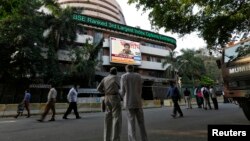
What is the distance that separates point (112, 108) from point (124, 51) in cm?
4320

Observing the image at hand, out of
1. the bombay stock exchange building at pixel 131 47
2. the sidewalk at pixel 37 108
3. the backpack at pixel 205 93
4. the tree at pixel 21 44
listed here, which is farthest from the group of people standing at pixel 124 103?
the bombay stock exchange building at pixel 131 47

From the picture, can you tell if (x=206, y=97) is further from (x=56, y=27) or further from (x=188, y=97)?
(x=56, y=27)

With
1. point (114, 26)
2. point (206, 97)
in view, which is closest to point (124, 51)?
point (114, 26)

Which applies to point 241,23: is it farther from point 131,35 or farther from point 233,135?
point 131,35

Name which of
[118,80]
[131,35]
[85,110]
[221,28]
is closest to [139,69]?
[131,35]

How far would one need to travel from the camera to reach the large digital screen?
4794 cm

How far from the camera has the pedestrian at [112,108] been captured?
632 cm

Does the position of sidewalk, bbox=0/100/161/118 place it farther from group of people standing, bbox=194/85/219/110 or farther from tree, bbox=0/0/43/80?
group of people standing, bbox=194/85/219/110

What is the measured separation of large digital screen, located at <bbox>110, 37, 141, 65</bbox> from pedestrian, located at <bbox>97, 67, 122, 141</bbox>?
40517mm

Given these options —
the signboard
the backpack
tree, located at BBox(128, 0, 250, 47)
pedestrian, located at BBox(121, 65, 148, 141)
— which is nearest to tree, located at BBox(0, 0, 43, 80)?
the signboard

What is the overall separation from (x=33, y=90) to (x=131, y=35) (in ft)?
79.7

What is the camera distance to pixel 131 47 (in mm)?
50938

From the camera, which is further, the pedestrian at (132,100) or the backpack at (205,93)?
the backpack at (205,93)

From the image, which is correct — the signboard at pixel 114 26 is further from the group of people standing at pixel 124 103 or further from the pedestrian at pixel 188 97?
the group of people standing at pixel 124 103
